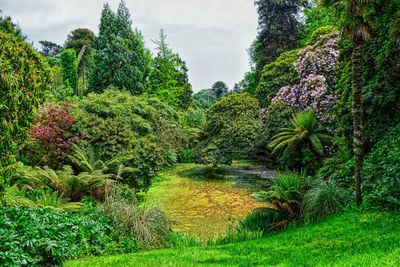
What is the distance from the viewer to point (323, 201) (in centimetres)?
834

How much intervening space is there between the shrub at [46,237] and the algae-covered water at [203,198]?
2.31 meters

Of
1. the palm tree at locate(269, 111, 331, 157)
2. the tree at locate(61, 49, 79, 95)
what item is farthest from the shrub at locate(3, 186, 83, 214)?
the tree at locate(61, 49, 79, 95)

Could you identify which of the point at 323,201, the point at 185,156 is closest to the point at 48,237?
the point at 323,201

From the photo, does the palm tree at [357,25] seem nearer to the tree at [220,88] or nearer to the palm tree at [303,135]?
the palm tree at [303,135]

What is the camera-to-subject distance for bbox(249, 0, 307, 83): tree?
27.8m

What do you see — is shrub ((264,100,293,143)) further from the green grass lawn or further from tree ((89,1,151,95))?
tree ((89,1,151,95))

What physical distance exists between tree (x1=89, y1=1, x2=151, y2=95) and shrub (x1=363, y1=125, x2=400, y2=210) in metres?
21.3

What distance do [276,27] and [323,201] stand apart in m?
21.8

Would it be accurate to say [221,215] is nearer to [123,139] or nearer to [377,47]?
[123,139]

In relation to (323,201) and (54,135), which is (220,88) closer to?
(54,135)

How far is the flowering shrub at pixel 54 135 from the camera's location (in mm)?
12469

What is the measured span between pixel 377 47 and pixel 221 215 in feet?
22.0

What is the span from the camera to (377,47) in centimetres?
1048

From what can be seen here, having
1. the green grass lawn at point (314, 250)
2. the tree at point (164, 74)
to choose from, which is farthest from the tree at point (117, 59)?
the green grass lawn at point (314, 250)
